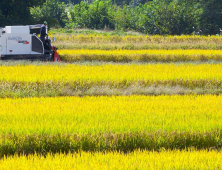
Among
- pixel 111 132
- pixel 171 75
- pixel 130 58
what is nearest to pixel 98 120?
pixel 111 132

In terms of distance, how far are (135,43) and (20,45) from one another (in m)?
10.8

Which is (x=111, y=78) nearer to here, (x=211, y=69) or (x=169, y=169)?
(x=211, y=69)

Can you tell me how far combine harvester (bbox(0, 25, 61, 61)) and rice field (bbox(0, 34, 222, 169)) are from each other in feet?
9.93

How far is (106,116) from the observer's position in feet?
24.3

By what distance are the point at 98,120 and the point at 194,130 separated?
184 centimetres

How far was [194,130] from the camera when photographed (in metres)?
6.58

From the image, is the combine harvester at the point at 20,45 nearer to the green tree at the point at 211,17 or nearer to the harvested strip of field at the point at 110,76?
the harvested strip of field at the point at 110,76

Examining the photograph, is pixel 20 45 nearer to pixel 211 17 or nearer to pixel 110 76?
pixel 110 76

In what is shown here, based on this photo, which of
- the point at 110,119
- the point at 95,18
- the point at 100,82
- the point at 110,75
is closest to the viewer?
the point at 110,119

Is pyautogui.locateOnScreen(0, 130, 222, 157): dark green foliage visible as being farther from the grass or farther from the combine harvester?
the grass

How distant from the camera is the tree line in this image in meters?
28.3

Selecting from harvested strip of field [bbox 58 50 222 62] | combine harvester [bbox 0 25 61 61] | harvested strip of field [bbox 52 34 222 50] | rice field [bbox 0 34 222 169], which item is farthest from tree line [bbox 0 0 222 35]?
rice field [bbox 0 34 222 169]

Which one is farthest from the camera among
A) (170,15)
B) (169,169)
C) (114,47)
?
(170,15)

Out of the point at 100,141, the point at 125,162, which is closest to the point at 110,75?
the point at 100,141
